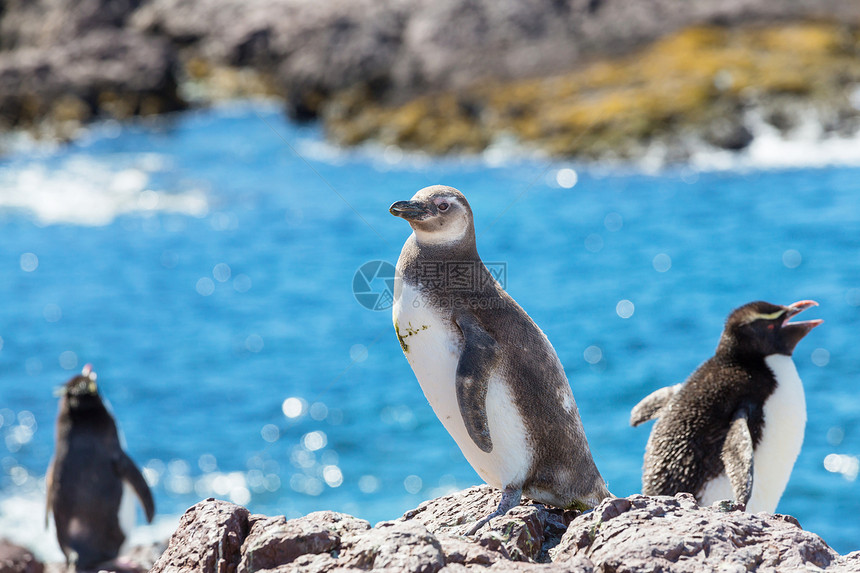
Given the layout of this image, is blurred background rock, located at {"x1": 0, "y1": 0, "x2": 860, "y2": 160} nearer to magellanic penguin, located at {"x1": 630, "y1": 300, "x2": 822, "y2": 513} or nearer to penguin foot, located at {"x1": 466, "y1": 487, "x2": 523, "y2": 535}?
magellanic penguin, located at {"x1": 630, "y1": 300, "x2": 822, "y2": 513}

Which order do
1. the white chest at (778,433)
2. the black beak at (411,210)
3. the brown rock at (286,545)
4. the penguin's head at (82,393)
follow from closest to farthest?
the brown rock at (286,545) < the black beak at (411,210) < the white chest at (778,433) < the penguin's head at (82,393)

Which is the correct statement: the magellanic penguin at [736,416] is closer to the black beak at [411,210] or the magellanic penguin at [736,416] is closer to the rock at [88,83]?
the black beak at [411,210]

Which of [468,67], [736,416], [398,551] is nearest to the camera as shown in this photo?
[398,551]

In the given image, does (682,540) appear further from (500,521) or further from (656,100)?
(656,100)

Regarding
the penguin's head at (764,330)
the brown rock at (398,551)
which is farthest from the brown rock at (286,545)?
the penguin's head at (764,330)

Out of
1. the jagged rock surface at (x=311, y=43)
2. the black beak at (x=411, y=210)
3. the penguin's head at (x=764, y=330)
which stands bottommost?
the penguin's head at (x=764, y=330)

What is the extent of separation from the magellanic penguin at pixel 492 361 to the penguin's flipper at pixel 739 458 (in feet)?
5.21

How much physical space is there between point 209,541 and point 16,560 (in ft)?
12.7

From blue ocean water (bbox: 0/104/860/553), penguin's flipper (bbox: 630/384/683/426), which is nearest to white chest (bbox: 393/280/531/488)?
blue ocean water (bbox: 0/104/860/553)

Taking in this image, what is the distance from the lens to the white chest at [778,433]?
618 cm

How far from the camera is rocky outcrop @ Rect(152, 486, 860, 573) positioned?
341 cm

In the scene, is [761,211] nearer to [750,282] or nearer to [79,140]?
[750,282]

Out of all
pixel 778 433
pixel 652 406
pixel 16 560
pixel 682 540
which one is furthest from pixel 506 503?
pixel 16 560

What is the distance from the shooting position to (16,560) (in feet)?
22.8
